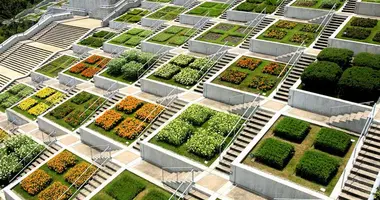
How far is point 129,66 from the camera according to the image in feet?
94.5

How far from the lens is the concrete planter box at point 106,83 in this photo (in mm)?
27828

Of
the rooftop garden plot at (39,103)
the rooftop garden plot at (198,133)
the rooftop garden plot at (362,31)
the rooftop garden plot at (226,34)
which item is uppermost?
the rooftop garden plot at (362,31)

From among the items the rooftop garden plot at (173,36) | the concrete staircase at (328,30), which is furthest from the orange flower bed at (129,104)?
the concrete staircase at (328,30)

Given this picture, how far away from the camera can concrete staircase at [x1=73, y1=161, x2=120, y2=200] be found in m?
19.0

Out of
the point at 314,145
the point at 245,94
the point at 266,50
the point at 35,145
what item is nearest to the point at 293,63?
the point at 266,50

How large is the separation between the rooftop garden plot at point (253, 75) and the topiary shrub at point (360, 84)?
4.34 m

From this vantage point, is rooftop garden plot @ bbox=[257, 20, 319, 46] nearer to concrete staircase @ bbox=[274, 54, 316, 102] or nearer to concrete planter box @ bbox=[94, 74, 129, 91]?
concrete staircase @ bbox=[274, 54, 316, 102]

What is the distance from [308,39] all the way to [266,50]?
3169 mm

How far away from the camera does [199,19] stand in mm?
34094

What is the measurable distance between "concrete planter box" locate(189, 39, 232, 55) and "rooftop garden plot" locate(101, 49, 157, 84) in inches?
130

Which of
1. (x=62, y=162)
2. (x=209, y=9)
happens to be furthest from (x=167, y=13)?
(x=62, y=162)

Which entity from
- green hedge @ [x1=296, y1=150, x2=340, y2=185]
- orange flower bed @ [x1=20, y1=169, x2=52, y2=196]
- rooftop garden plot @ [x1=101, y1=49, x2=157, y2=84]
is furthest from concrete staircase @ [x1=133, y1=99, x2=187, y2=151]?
green hedge @ [x1=296, y1=150, x2=340, y2=185]

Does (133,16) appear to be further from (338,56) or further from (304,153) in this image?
(304,153)

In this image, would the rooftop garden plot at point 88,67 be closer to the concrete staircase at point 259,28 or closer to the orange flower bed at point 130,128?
the orange flower bed at point 130,128
